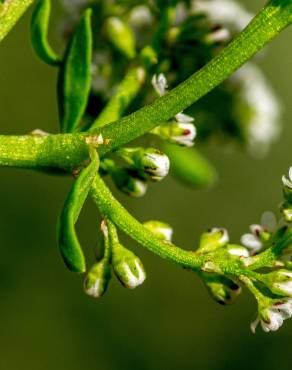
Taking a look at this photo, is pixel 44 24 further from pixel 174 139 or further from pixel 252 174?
pixel 252 174

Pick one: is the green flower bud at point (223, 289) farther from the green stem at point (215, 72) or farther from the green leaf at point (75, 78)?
the green leaf at point (75, 78)

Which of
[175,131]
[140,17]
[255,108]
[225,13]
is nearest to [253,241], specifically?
[175,131]

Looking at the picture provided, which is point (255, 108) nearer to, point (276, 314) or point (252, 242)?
point (252, 242)

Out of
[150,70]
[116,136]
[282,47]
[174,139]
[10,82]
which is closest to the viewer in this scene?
[116,136]

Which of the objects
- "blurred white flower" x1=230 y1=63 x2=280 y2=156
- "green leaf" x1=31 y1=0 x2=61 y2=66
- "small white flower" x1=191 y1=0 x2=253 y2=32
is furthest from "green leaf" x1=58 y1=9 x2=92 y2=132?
"blurred white flower" x1=230 y1=63 x2=280 y2=156

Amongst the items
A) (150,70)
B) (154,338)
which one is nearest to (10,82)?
(154,338)

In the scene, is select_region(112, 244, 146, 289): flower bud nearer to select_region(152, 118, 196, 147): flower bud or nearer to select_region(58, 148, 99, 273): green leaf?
select_region(58, 148, 99, 273): green leaf
